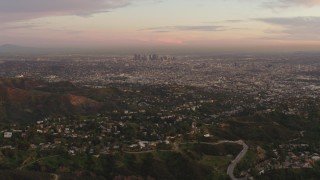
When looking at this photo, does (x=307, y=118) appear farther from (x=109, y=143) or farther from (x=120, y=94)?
(x=120, y=94)

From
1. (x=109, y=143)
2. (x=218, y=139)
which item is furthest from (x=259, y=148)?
(x=109, y=143)

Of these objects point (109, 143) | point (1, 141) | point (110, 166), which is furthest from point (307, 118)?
point (1, 141)

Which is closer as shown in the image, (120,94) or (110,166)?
(110,166)

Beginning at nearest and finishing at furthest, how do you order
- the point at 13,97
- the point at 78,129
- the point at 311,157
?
the point at 311,157 < the point at 78,129 < the point at 13,97

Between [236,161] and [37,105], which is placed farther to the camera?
[37,105]

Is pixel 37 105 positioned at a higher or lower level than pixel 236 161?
higher

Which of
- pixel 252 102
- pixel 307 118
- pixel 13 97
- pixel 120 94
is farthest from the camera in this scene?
pixel 120 94

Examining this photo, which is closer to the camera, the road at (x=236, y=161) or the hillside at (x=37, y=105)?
the road at (x=236, y=161)

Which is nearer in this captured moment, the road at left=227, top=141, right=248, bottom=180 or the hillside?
the road at left=227, top=141, right=248, bottom=180

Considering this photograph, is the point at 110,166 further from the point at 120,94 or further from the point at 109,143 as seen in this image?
the point at 120,94
